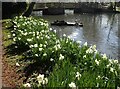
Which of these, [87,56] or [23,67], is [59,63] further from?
[23,67]

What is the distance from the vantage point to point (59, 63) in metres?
7.52

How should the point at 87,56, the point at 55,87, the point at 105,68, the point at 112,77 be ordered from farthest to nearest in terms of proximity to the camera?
the point at 87,56, the point at 105,68, the point at 112,77, the point at 55,87

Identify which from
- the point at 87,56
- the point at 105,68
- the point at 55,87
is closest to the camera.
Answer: the point at 55,87

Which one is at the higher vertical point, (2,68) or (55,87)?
(55,87)

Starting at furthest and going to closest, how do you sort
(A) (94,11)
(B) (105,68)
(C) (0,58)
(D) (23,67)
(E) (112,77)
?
(A) (94,11), (C) (0,58), (D) (23,67), (B) (105,68), (E) (112,77)

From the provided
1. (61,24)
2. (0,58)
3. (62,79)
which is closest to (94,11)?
(61,24)

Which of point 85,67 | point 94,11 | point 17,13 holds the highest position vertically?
point 85,67

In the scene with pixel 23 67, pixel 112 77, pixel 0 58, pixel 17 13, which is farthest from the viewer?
pixel 17 13

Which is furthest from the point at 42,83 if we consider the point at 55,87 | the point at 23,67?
the point at 23,67

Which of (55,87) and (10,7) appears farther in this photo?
(10,7)

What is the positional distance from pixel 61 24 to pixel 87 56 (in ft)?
73.1

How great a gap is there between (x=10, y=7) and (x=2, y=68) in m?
20.7

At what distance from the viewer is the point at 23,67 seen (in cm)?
873

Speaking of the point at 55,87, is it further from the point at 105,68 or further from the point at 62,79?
the point at 105,68
